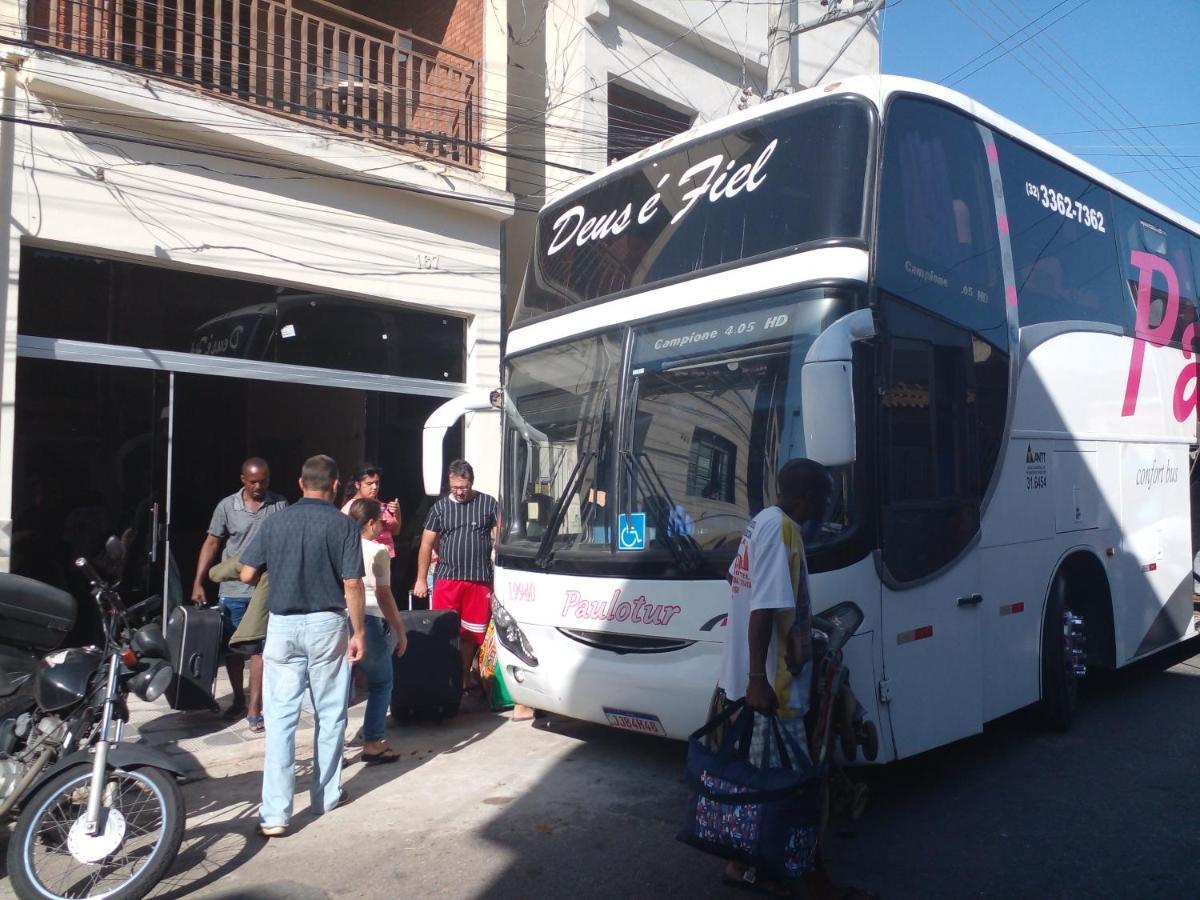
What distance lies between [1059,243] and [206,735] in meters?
6.95

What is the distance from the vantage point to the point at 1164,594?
799 cm

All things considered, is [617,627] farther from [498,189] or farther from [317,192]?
[498,189]

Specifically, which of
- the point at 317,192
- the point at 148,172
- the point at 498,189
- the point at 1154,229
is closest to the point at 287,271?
the point at 317,192

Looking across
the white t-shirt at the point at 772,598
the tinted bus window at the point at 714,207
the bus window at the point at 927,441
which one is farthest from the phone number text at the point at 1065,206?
the white t-shirt at the point at 772,598

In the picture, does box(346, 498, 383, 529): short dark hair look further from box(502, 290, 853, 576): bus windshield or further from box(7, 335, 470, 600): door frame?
box(7, 335, 470, 600): door frame

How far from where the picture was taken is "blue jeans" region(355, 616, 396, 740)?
611cm

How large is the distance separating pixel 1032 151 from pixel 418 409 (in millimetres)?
6633

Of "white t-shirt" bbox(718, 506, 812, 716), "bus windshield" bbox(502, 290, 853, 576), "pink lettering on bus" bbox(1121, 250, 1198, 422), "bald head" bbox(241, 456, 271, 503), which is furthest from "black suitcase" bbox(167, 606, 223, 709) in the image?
"pink lettering on bus" bbox(1121, 250, 1198, 422)

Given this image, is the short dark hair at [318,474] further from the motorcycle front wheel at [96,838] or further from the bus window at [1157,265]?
the bus window at [1157,265]

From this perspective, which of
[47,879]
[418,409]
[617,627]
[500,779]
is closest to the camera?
[47,879]

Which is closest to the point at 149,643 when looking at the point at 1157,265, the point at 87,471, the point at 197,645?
the point at 197,645

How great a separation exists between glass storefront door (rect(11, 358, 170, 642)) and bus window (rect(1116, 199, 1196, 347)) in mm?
8173

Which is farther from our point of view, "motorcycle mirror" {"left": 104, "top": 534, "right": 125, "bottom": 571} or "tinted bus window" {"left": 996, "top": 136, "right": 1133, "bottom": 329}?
"tinted bus window" {"left": 996, "top": 136, "right": 1133, "bottom": 329}

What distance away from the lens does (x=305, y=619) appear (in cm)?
506
